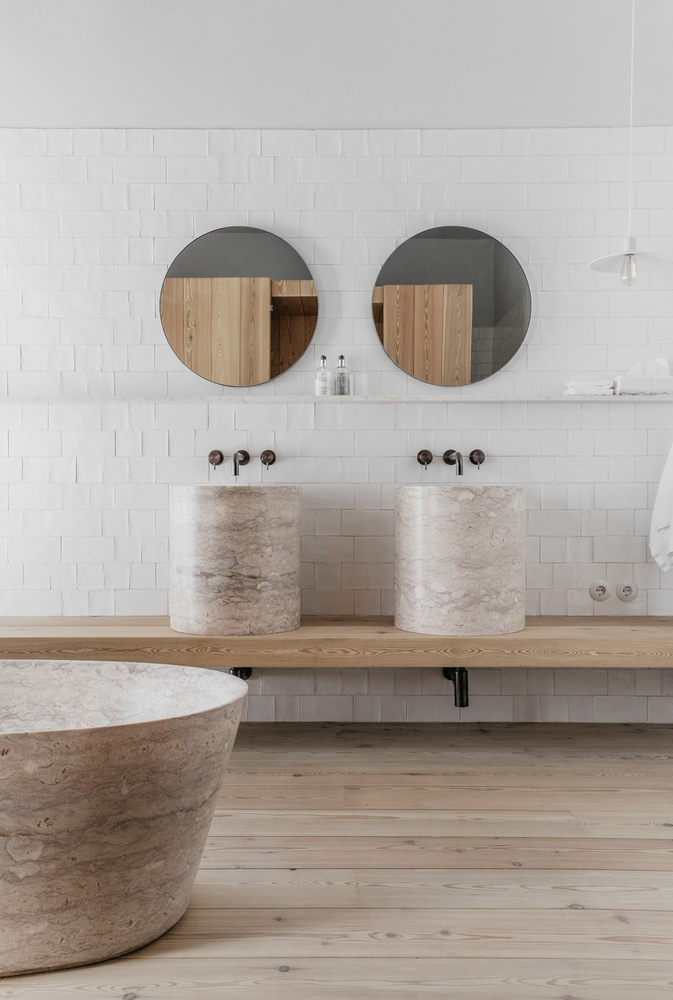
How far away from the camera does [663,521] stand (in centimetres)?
294

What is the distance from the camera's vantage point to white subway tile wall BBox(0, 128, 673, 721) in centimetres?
312

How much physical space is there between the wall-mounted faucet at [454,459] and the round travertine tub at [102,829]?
1730mm

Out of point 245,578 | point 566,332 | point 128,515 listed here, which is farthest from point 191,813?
point 566,332

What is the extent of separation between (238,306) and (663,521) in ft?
6.81

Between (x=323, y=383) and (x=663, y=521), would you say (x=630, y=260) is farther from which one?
(x=323, y=383)

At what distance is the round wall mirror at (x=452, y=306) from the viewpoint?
3.09 metres

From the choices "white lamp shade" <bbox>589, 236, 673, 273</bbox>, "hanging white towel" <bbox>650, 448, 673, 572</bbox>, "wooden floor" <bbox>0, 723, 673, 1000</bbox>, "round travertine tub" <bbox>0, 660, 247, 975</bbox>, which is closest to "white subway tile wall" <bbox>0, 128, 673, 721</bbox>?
"hanging white towel" <bbox>650, 448, 673, 572</bbox>

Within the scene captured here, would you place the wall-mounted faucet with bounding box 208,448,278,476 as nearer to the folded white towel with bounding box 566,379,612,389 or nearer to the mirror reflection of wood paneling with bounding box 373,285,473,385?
the mirror reflection of wood paneling with bounding box 373,285,473,385

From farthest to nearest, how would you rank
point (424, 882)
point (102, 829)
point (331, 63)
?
point (331, 63) → point (424, 882) → point (102, 829)

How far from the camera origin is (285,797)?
2.38 metres

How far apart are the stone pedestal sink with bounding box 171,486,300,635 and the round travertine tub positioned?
0.97 m

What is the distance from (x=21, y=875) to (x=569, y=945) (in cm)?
122

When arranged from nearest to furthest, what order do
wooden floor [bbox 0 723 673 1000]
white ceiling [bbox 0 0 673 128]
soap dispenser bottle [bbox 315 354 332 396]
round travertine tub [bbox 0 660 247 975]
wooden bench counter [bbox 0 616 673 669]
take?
round travertine tub [bbox 0 660 247 975], wooden floor [bbox 0 723 673 1000], white ceiling [bbox 0 0 673 128], wooden bench counter [bbox 0 616 673 669], soap dispenser bottle [bbox 315 354 332 396]

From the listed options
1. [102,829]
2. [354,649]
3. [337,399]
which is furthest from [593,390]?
[102,829]
